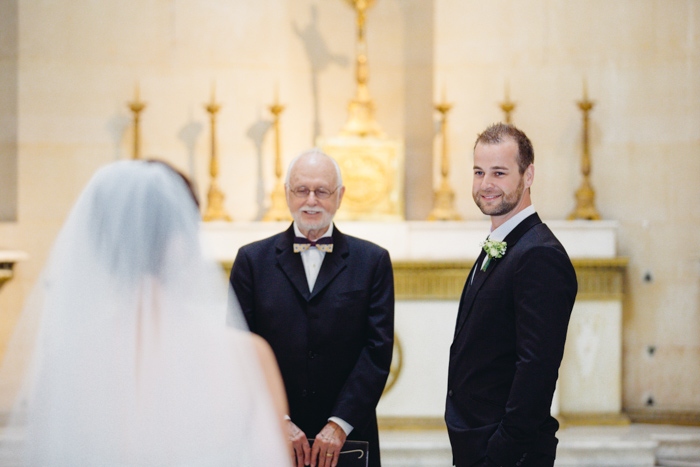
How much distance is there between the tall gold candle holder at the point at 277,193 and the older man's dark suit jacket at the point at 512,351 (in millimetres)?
3288

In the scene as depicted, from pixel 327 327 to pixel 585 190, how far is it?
336 centimetres

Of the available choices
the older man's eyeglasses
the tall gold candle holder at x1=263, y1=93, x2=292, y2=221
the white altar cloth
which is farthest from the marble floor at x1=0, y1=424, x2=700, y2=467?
the older man's eyeglasses

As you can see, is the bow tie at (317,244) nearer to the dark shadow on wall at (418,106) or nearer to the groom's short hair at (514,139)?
the groom's short hair at (514,139)

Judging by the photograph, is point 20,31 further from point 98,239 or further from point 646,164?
point 98,239

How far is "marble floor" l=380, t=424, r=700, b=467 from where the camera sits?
517 cm

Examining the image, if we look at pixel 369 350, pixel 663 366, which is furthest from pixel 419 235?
pixel 369 350

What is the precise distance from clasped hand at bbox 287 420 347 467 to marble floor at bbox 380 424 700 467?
216 centimetres

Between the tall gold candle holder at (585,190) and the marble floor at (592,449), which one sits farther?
the tall gold candle holder at (585,190)

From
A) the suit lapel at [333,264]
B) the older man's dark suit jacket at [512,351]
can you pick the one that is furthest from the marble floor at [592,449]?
the older man's dark suit jacket at [512,351]

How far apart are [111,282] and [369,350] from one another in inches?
69.2

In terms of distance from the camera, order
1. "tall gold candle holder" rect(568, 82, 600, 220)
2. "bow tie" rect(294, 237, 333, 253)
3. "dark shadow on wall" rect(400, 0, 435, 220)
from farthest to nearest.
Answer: "dark shadow on wall" rect(400, 0, 435, 220)
"tall gold candle holder" rect(568, 82, 600, 220)
"bow tie" rect(294, 237, 333, 253)

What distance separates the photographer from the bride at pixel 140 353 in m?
1.51

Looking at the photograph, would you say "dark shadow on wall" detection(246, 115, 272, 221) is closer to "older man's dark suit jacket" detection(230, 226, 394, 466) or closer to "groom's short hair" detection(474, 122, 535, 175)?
"older man's dark suit jacket" detection(230, 226, 394, 466)

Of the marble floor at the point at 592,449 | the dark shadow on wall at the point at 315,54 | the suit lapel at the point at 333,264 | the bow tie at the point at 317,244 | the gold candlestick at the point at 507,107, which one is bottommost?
the marble floor at the point at 592,449
